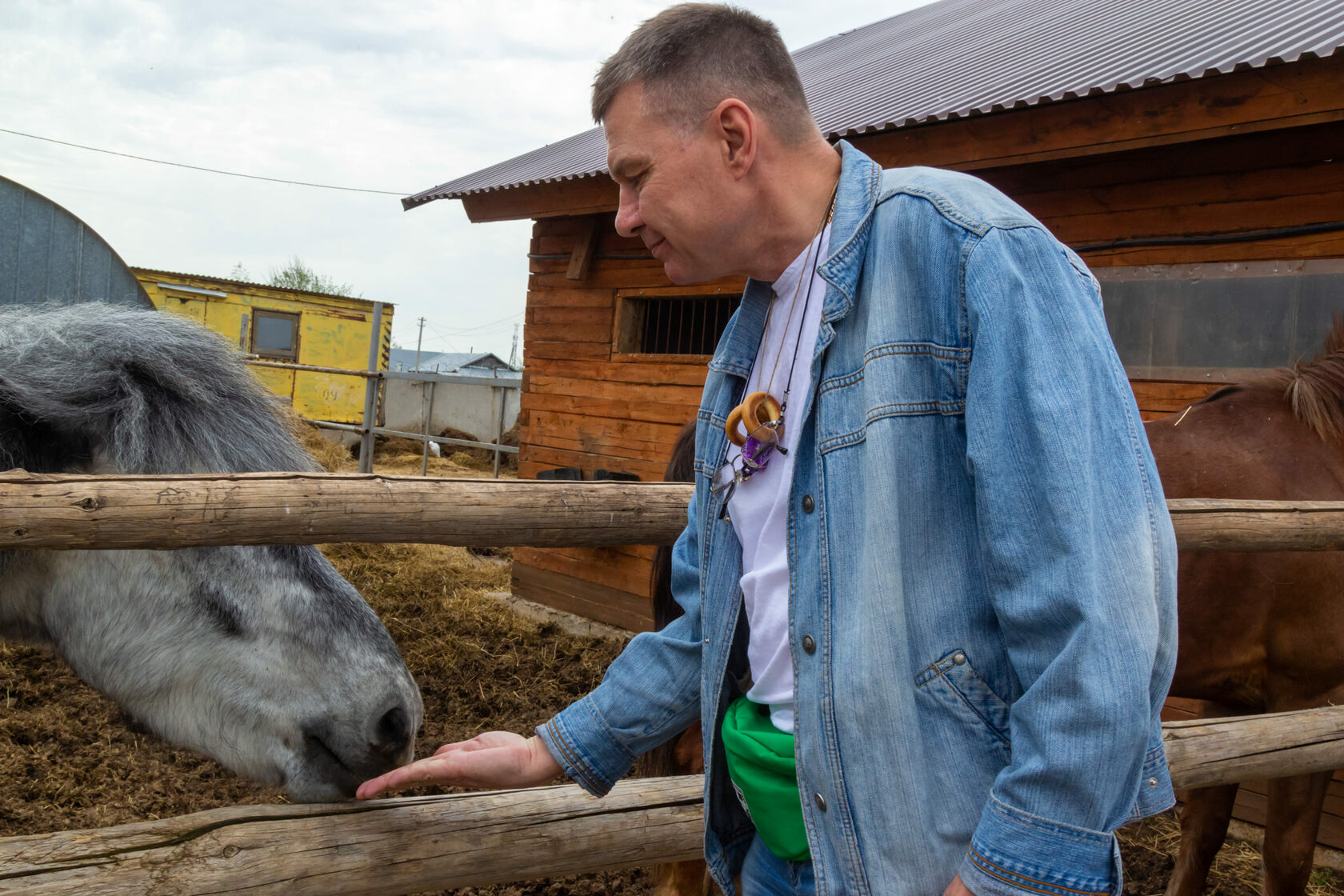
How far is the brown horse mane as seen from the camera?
11.2 ft

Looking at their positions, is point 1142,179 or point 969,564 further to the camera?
point 1142,179

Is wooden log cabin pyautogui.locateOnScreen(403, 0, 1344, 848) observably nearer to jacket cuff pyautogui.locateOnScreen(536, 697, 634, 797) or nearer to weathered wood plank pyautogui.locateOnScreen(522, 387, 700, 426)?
weathered wood plank pyautogui.locateOnScreen(522, 387, 700, 426)


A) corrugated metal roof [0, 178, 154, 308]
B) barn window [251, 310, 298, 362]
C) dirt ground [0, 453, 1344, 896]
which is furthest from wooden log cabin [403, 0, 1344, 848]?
barn window [251, 310, 298, 362]

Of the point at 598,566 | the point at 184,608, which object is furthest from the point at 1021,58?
the point at 184,608

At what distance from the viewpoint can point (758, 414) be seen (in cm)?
118

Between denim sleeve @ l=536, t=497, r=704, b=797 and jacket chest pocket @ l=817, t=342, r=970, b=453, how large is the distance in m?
0.49

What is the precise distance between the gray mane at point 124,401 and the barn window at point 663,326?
5244 millimetres

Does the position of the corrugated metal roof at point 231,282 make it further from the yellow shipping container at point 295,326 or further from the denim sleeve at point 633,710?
the denim sleeve at point 633,710

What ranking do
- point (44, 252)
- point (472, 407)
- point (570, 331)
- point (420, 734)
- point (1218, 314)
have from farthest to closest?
point (472, 407), point (570, 331), point (44, 252), point (420, 734), point (1218, 314)

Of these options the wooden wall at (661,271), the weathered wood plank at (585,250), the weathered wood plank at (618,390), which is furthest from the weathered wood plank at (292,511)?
the weathered wood plank at (585,250)

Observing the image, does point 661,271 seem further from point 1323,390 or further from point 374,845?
point 374,845

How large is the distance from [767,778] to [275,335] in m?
21.9

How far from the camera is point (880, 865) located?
3.24ft

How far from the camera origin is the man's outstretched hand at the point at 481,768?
1.40 m
